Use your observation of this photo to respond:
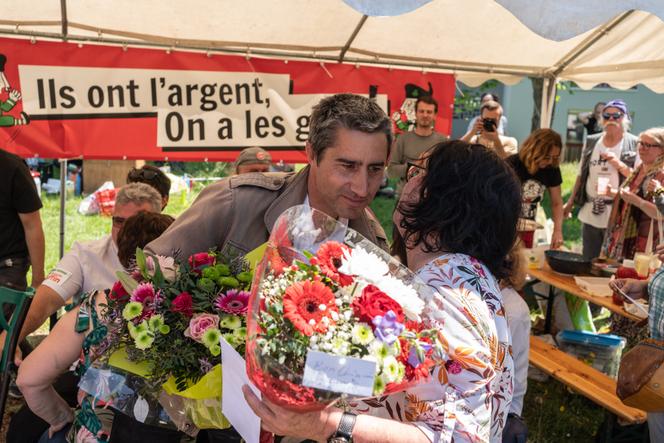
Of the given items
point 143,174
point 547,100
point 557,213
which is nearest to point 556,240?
point 557,213

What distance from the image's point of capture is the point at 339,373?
1025 millimetres

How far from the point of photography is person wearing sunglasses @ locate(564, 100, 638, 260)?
6.31m

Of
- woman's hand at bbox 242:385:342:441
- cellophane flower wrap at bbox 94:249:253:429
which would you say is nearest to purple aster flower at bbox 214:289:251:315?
cellophane flower wrap at bbox 94:249:253:429

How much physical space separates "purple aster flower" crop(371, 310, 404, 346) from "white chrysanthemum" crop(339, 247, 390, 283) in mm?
91

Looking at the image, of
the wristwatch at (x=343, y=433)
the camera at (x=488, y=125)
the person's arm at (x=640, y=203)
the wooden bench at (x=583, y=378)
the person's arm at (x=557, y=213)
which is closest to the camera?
the wristwatch at (x=343, y=433)

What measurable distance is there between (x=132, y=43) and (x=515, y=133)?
16047 mm

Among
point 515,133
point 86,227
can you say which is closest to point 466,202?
point 86,227

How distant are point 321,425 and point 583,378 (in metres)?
2.99

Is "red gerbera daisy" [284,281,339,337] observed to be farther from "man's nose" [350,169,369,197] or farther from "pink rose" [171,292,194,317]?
"man's nose" [350,169,369,197]

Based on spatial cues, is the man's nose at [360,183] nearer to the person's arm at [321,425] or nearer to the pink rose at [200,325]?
the pink rose at [200,325]

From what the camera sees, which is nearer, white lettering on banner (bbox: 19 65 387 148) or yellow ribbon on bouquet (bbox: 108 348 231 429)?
yellow ribbon on bouquet (bbox: 108 348 231 429)

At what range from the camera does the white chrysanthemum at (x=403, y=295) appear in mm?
1130

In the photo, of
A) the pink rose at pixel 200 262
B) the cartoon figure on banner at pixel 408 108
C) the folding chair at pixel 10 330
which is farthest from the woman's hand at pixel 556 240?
the pink rose at pixel 200 262

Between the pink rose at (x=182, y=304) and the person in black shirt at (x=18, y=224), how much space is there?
2.87 m
